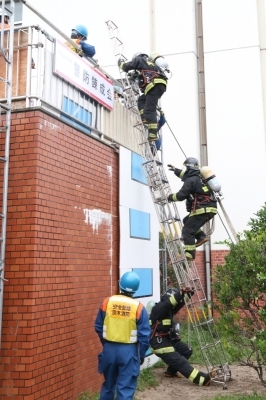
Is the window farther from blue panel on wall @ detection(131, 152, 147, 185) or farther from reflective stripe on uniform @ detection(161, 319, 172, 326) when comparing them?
reflective stripe on uniform @ detection(161, 319, 172, 326)

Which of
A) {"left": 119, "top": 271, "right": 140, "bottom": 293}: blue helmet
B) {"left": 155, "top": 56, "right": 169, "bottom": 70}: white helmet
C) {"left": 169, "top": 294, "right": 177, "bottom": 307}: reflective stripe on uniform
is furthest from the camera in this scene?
{"left": 155, "top": 56, "right": 169, "bottom": 70}: white helmet

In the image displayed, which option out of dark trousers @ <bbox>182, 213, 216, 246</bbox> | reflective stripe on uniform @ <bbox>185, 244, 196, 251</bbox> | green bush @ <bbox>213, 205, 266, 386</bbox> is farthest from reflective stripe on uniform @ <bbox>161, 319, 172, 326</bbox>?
dark trousers @ <bbox>182, 213, 216, 246</bbox>

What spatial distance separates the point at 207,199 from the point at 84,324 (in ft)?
10.3

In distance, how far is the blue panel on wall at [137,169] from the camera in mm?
7637

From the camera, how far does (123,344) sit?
466cm

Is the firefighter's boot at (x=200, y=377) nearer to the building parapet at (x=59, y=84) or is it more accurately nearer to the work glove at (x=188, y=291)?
the work glove at (x=188, y=291)

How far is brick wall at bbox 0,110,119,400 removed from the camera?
464cm

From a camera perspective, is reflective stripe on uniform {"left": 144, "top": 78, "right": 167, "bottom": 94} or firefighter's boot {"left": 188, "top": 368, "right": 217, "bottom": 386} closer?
firefighter's boot {"left": 188, "top": 368, "right": 217, "bottom": 386}

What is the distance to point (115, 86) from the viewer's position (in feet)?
25.9

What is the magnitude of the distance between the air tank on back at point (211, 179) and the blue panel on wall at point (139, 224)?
1246 mm

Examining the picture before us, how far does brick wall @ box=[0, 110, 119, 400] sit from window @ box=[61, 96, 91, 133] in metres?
0.20

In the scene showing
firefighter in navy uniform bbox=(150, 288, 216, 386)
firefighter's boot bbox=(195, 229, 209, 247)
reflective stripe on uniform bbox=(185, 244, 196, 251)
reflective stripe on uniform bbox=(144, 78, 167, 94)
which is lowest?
firefighter in navy uniform bbox=(150, 288, 216, 386)

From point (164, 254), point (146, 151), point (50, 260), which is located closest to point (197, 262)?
point (164, 254)

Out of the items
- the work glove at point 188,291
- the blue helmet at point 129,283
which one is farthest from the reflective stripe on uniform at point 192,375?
the blue helmet at point 129,283
